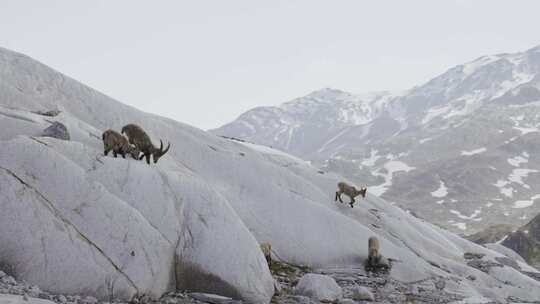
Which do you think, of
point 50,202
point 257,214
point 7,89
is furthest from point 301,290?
point 7,89

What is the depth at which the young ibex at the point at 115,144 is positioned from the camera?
2038 cm

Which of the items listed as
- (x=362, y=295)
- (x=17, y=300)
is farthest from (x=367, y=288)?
(x=17, y=300)

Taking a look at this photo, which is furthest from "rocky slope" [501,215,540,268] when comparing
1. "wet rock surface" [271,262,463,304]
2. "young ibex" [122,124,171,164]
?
"young ibex" [122,124,171,164]

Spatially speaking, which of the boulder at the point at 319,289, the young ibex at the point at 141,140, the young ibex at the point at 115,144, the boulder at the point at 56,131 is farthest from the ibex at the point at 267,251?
the boulder at the point at 56,131

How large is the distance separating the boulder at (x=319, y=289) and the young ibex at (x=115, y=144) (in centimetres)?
973

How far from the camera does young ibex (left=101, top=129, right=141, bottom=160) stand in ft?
66.8

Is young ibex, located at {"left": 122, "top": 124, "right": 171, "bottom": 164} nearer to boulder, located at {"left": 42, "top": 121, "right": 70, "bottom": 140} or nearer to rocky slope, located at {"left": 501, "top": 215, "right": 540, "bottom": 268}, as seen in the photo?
boulder, located at {"left": 42, "top": 121, "right": 70, "bottom": 140}

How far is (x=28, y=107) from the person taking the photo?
26.6 m

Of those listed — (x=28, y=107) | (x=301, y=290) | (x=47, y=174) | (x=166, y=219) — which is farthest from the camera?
(x=28, y=107)

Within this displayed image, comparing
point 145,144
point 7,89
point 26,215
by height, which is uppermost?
point 7,89

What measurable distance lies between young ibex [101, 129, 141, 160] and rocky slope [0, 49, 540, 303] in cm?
56

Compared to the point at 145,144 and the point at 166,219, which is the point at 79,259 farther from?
the point at 145,144

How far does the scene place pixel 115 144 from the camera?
2064 cm

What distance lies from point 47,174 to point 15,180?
3.57ft
